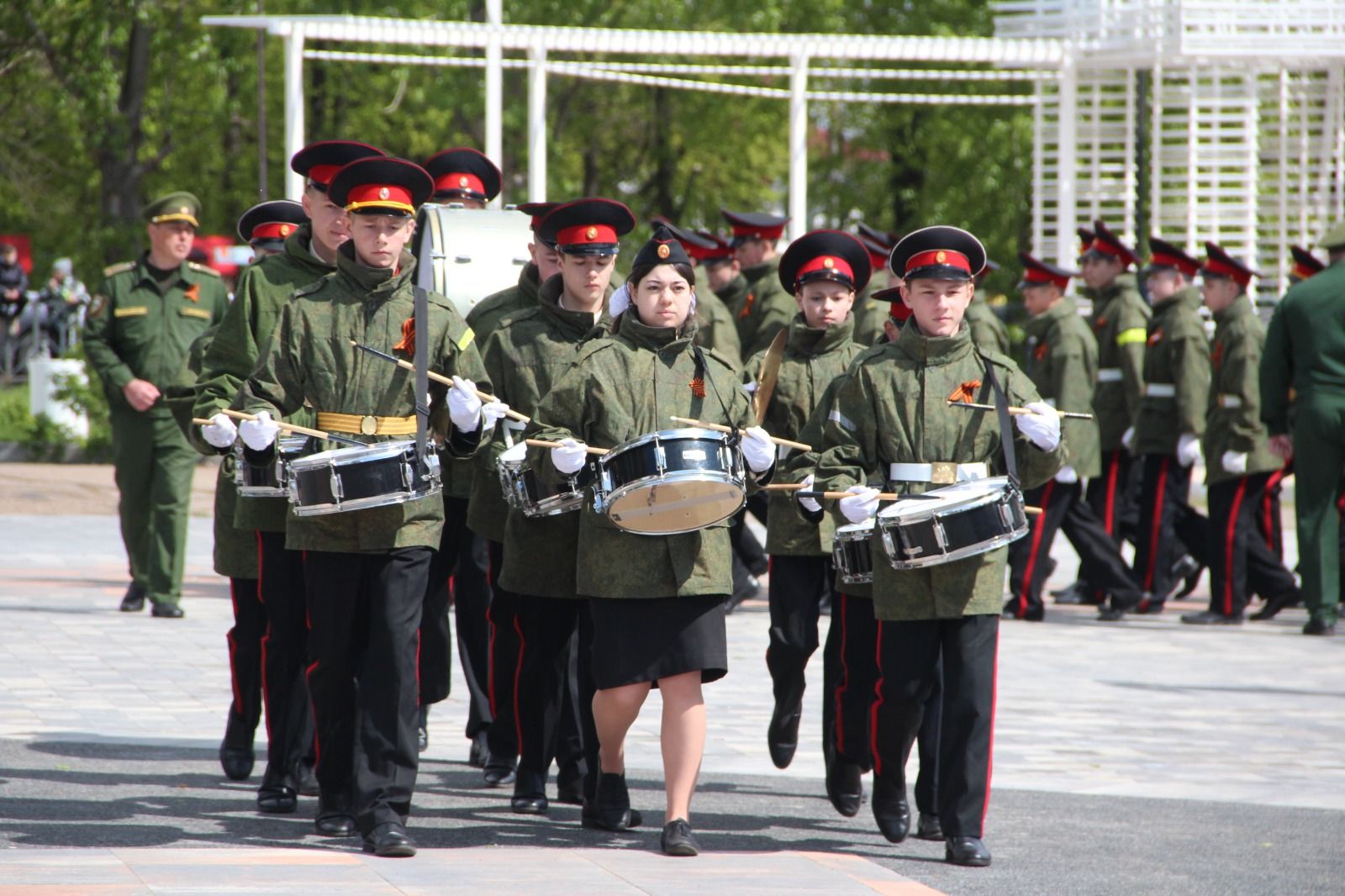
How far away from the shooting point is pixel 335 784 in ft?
22.2

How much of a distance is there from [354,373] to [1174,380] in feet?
25.9

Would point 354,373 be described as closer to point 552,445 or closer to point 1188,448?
point 552,445

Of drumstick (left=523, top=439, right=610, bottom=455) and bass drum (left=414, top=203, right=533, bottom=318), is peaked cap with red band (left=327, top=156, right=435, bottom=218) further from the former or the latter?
bass drum (left=414, top=203, right=533, bottom=318)

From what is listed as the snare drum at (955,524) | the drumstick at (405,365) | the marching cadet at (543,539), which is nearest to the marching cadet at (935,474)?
the snare drum at (955,524)

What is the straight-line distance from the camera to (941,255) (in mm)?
6895

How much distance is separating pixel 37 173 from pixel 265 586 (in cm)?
2510

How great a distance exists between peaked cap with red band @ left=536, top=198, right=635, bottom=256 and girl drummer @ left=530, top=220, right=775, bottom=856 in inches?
17.4

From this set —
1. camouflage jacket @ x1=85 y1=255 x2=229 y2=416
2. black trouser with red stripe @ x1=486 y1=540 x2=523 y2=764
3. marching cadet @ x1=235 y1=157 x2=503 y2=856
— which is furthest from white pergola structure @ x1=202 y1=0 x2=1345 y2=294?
marching cadet @ x1=235 y1=157 x2=503 y2=856

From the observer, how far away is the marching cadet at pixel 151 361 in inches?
447

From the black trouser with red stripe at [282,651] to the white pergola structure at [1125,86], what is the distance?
1022 cm

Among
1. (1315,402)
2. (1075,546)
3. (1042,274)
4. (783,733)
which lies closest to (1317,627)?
(1315,402)

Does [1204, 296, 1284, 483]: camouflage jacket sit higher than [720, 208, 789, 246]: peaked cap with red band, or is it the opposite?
[720, 208, 789, 246]: peaked cap with red band

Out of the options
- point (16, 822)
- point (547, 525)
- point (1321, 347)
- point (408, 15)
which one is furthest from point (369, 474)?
point (408, 15)

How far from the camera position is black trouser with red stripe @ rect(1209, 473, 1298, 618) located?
42.8ft
